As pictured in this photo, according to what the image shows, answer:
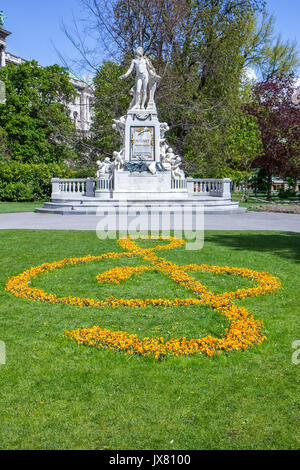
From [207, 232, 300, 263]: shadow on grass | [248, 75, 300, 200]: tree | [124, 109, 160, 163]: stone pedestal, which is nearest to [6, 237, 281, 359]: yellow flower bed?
[207, 232, 300, 263]: shadow on grass

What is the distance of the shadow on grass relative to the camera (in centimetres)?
985

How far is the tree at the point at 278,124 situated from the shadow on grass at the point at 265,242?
24759 mm

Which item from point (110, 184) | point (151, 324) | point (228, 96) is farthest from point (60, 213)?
point (228, 96)

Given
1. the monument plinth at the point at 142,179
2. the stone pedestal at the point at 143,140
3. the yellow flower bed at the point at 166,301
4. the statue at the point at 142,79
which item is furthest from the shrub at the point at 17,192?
the yellow flower bed at the point at 166,301

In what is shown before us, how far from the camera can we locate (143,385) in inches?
147

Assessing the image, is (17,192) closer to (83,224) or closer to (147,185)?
(147,185)

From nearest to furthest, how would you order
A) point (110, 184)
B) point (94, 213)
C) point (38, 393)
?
1. point (38, 393)
2. point (94, 213)
3. point (110, 184)

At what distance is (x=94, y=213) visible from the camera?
60.6 feet

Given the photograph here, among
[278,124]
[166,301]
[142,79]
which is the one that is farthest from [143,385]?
[278,124]

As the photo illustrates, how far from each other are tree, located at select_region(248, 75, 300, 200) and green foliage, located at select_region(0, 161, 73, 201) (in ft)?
55.4

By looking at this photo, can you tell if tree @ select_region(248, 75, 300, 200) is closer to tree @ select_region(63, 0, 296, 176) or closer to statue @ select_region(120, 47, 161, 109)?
tree @ select_region(63, 0, 296, 176)

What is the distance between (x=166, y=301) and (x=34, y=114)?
40497mm
